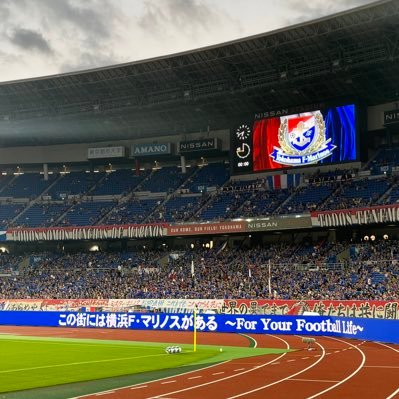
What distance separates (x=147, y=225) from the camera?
68.6 metres

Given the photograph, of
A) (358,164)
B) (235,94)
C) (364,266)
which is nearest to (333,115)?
(358,164)

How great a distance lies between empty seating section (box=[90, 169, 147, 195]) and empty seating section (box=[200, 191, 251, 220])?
13222 mm

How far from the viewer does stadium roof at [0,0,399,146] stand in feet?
174

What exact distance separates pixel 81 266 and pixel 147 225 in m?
9.13

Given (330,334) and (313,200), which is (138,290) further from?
(330,334)

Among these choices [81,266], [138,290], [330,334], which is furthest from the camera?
[81,266]

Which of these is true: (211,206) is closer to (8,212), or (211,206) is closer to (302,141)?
(302,141)

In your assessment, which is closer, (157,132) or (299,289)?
(299,289)

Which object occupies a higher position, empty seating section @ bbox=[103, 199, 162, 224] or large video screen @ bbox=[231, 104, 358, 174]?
large video screen @ bbox=[231, 104, 358, 174]

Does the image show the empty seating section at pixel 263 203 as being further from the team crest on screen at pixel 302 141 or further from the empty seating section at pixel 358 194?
the empty seating section at pixel 358 194

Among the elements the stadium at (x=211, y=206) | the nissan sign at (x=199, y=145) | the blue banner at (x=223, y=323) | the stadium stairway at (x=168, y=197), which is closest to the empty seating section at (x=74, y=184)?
the stadium at (x=211, y=206)

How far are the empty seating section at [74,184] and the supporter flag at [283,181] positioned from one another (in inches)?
993

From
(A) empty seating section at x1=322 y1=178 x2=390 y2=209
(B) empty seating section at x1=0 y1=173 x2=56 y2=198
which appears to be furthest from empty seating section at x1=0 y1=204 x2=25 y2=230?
(A) empty seating section at x1=322 y1=178 x2=390 y2=209

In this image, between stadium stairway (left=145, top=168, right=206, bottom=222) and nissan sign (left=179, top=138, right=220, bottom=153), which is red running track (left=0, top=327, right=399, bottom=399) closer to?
stadium stairway (left=145, top=168, right=206, bottom=222)
